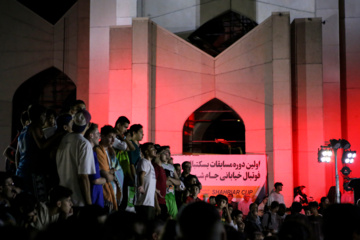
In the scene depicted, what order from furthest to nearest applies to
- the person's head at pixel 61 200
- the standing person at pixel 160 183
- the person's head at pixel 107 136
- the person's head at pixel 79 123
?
1. the standing person at pixel 160 183
2. the person's head at pixel 107 136
3. the person's head at pixel 79 123
4. the person's head at pixel 61 200

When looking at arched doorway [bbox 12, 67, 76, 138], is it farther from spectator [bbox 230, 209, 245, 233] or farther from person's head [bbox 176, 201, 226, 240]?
person's head [bbox 176, 201, 226, 240]

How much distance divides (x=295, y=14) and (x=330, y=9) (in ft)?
3.98

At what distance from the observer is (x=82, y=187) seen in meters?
6.47

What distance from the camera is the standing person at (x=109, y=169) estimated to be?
7.36 m

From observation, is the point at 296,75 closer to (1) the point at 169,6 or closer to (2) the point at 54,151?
(1) the point at 169,6

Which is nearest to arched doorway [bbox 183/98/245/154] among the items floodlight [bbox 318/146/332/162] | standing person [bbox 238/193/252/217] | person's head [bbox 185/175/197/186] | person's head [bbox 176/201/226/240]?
floodlight [bbox 318/146/332/162]

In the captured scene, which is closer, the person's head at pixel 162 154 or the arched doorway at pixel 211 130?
the person's head at pixel 162 154

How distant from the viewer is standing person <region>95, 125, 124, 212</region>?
7.36 metres

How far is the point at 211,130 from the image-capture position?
74.9ft

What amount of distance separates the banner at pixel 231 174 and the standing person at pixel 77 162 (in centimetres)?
1043

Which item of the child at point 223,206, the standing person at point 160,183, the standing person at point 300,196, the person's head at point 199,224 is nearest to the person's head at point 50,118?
the standing person at point 160,183

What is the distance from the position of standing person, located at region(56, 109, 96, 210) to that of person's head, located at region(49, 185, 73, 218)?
262mm

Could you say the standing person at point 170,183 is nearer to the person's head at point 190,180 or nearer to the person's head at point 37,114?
the person's head at point 190,180

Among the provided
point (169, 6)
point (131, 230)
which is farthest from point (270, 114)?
point (131, 230)
